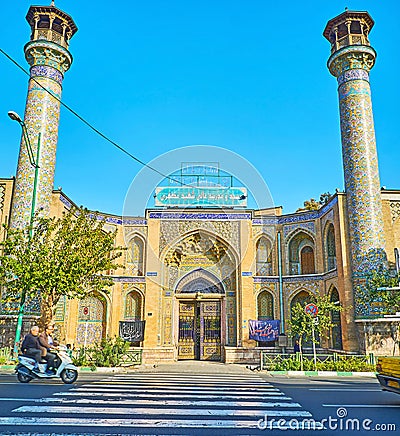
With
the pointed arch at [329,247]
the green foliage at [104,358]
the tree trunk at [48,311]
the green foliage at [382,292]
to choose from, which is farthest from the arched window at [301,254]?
the tree trunk at [48,311]

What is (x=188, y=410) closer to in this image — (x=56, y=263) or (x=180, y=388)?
(x=180, y=388)

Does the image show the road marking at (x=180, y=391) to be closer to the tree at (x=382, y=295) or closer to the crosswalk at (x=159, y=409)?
the crosswalk at (x=159, y=409)

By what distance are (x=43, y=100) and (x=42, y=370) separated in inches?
501

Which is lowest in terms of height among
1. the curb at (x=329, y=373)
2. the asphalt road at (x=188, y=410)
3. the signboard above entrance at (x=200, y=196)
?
the curb at (x=329, y=373)

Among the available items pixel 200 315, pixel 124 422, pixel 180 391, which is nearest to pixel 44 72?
pixel 200 315

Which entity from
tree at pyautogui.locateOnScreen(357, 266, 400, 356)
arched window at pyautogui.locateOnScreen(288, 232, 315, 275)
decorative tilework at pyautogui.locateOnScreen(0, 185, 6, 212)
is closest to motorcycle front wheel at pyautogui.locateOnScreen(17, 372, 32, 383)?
decorative tilework at pyautogui.locateOnScreen(0, 185, 6, 212)

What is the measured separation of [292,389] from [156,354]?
12.9 m

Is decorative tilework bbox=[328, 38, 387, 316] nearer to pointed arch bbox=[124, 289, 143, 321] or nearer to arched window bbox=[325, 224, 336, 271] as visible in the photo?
arched window bbox=[325, 224, 336, 271]

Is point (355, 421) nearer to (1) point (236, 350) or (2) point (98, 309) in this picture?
(1) point (236, 350)

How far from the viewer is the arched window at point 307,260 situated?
22.2 m

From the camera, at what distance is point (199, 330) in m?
22.4

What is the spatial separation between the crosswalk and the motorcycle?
0.94m

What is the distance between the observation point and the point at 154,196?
79.1 feet

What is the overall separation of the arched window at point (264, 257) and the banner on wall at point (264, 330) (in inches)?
109
